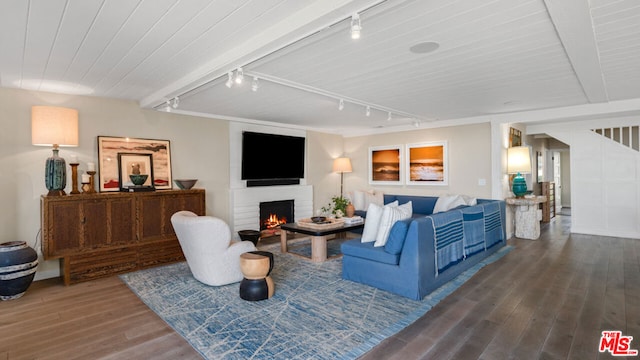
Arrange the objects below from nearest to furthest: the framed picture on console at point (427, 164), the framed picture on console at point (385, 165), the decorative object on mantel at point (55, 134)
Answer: the decorative object on mantel at point (55, 134) → the framed picture on console at point (427, 164) → the framed picture on console at point (385, 165)

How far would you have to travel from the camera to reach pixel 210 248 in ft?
11.8

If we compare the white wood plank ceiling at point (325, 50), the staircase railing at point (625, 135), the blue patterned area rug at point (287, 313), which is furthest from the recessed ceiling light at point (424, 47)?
the staircase railing at point (625, 135)

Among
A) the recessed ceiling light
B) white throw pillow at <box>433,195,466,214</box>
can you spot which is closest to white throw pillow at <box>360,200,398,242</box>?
the recessed ceiling light

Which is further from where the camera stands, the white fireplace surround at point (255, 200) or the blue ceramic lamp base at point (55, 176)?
the white fireplace surround at point (255, 200)

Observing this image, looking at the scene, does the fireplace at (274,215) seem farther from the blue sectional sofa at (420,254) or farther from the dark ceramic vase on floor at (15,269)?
the dark ceramic vase on floor at (15,269)

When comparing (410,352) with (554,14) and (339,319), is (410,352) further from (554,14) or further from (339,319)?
(554,14)

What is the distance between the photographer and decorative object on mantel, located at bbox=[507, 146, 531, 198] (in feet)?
19.6

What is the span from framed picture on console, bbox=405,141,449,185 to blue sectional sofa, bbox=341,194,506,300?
2.23 metres

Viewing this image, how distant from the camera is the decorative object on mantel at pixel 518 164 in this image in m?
5.97

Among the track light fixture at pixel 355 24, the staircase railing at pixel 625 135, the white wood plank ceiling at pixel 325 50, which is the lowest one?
the staircase railing at pixel 625 135

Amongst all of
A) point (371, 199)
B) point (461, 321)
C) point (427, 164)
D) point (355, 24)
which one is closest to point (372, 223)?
point (461, 321)

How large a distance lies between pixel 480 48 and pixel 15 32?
3.77m

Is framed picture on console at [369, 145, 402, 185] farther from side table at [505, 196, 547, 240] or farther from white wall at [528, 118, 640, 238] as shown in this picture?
white wall at [528, 118, 640, 238]

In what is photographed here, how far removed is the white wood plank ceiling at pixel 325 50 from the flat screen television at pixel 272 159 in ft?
4.73
